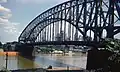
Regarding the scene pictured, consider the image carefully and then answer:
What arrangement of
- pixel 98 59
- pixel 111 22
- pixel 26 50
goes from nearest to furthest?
pixel 98 59 → pixel 111 22 → pixel 26 50

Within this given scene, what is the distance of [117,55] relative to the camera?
21.3m

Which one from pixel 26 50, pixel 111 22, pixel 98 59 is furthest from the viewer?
pixel 26 50

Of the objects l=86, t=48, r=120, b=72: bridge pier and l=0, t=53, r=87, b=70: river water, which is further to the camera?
l=0, t=53, r=87, b=70: river water

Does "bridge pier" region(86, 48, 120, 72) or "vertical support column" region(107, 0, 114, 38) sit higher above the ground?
"vertical support column" region(107, 0, 114, 38)

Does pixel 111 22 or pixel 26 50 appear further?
pixel 26 50

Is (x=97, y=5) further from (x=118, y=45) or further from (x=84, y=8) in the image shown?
(x=118, y=45)

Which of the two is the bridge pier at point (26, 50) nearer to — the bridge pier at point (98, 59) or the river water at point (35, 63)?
the river water at point (35, 63)

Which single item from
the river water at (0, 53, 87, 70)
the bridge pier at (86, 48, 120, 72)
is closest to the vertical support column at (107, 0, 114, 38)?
the bridge pier at (86, 48, 120, 72)

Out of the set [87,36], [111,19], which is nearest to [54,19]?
[87,36]

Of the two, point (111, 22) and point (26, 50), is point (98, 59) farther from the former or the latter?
point (26, 50)

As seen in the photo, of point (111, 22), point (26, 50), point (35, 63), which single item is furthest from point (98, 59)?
point (26, 50)

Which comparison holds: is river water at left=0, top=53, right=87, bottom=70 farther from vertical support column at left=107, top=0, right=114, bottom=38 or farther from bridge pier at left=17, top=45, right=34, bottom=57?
vertical support column at left=107, top=0, right=114, bottom=38

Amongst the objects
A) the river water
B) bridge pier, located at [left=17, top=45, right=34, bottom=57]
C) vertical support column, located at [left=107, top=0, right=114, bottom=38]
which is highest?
vertical support column, located at [left=107, top=0, right=114, bottom=38]

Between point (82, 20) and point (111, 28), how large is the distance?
1372 cm
